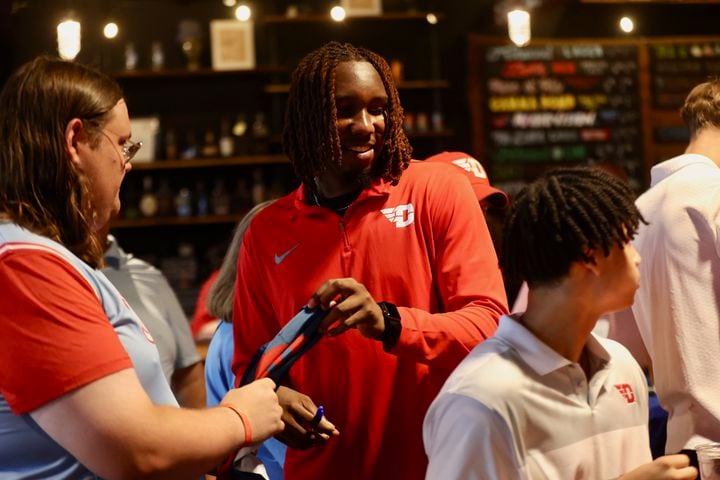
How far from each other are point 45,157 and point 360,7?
5884 mm

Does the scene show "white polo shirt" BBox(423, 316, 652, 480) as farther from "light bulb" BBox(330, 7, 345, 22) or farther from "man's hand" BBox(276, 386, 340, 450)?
"light bulb" BBox(330, 7, 345, 22)

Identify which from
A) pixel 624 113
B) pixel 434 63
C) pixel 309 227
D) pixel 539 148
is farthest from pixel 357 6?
pixel 309 227

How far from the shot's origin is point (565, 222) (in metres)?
1.63

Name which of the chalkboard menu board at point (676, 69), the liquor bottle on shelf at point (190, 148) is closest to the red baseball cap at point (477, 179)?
the liquor bottle on shelf at point (190, 148)

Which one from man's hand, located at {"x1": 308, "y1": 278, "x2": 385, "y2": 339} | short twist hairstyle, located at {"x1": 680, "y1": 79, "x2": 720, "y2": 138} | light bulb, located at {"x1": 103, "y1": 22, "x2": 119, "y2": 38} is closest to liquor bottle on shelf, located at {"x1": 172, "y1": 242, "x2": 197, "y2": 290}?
light bulb, located at {"x1": 103, "y1": 22, "x2": 119, "y2": 38}

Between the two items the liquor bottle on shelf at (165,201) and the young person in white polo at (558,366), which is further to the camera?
the liquor bottle on shelf at (165,201)

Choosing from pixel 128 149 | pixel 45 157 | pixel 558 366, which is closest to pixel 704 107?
pixel 558 366

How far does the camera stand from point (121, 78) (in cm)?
701

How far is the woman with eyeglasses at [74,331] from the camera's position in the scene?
4.45ft

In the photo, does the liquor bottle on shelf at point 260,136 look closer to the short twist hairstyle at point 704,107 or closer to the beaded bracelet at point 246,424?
the short twist hairstyle at point 704,107

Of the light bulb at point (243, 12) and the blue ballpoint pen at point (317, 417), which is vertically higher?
the light bulb at point (243, 12)

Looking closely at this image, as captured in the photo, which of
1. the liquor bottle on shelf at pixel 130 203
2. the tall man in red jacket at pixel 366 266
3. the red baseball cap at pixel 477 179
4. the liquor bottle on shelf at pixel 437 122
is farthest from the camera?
the liquor bottle on shelf at pixel 437 122

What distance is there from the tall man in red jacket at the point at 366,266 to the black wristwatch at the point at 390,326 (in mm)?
33

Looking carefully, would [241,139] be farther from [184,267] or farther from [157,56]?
[184,267]
